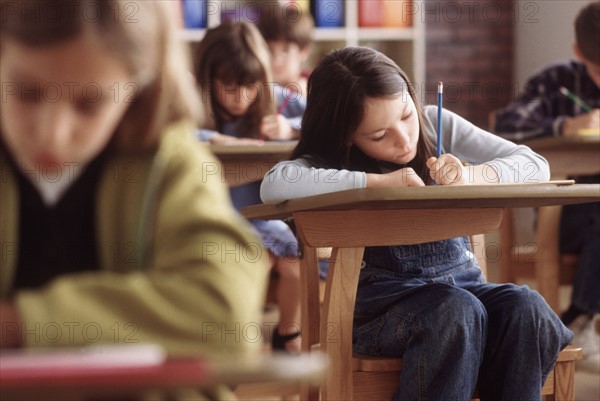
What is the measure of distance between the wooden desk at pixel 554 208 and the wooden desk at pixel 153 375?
227cm

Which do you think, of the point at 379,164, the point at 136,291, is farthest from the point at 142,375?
the point at 379,164

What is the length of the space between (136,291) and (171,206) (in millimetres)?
101

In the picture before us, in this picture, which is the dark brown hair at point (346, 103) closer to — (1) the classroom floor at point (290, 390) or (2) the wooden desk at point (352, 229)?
(2) the wooden desk at point (352, 229)

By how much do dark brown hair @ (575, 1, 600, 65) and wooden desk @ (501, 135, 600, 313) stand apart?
1.60ft

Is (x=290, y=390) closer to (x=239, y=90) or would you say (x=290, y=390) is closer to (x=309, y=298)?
(x=309, y=298)

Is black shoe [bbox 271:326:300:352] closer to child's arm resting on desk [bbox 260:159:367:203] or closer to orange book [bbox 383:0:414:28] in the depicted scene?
child's arm resting on desk [bbox 260:159:367:203]

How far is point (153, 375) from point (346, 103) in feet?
4.74

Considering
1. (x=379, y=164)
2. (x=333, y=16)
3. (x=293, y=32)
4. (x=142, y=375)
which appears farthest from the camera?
(x=333, y=16)

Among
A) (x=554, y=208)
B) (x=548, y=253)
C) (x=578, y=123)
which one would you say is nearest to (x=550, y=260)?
(x=548, y=253)

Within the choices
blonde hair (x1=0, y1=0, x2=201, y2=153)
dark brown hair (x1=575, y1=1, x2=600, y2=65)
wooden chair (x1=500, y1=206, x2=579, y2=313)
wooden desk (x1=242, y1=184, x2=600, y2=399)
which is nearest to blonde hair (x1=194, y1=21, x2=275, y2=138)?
wooden chair (x1=500, y1=206, x2=579, y2=313)

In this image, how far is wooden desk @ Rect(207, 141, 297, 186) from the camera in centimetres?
270

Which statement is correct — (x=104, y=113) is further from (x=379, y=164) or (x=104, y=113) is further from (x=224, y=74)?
(x=224, y=74)

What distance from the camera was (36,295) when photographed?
2.51 feet

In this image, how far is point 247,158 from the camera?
9.20ft
